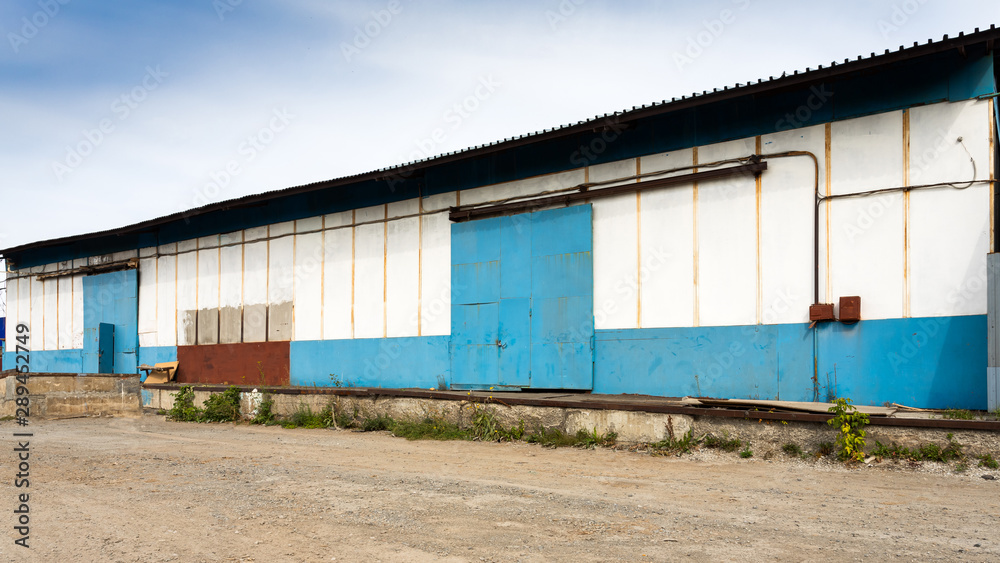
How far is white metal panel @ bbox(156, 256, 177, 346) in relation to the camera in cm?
2042

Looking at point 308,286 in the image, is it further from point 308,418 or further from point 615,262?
point 615,262

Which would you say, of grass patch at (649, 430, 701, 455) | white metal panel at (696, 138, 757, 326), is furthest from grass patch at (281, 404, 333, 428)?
white metal panel at (696, 138, 757, 326)

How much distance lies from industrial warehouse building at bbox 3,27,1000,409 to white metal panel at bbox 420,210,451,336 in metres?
0.05

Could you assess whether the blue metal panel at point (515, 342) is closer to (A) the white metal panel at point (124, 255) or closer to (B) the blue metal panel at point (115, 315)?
(B) the blue metal panel at point (115, 315)

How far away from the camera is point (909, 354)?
9.54 meters

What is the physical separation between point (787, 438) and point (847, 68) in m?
5.00

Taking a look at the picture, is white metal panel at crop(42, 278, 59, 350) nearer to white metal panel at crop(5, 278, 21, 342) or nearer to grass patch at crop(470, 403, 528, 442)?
white metal panel at crop(5, 278, 21, 342)

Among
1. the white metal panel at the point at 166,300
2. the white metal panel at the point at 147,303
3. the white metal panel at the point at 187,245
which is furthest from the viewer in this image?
the white metal panel at the point at 147,303

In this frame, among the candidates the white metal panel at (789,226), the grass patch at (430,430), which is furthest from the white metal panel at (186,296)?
the white metal panel at (789,226)

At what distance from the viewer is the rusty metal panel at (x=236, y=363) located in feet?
58.1

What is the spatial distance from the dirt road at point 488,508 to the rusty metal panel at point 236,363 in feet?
25.2

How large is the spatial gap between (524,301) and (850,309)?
5637mm

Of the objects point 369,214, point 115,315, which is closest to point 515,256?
point 369,214

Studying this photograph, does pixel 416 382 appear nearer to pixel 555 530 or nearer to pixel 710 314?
pixel 710 314
